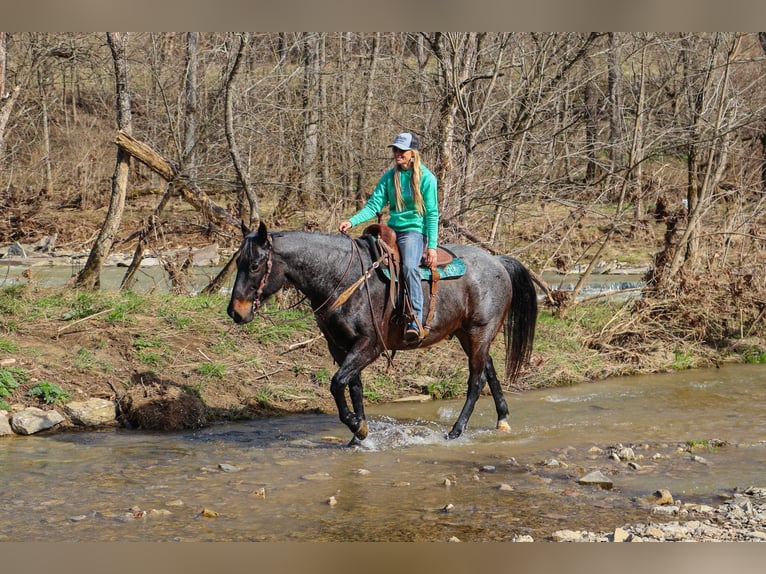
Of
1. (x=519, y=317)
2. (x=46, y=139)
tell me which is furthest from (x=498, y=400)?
(x=46, y=139)

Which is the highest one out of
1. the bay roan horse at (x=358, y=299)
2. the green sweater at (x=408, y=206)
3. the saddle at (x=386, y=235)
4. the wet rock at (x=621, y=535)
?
the green sweater at (x=408, y=206)

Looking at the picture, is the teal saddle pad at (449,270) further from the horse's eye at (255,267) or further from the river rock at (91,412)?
the river rock at (91,412)

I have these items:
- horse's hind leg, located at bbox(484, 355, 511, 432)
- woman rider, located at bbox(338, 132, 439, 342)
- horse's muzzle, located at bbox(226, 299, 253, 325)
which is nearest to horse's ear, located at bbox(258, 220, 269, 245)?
horse's muzzle, located at bbox(226, 299, 253, 325)

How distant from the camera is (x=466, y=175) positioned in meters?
13.5

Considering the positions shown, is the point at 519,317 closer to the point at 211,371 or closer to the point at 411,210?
the point at 411,210

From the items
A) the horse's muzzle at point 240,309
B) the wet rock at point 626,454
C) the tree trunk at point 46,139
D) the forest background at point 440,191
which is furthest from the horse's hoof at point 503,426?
the tree trunk at point 46,139

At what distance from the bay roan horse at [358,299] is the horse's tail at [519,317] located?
59 mm

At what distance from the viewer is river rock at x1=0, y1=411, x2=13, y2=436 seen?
932cm

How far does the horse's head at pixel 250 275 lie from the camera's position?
833 centimetres

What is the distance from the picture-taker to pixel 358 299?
8.87m

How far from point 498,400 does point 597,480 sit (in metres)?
2.63

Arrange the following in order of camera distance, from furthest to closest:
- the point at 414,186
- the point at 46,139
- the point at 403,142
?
the point at 46,139 → the point at 414,186 → the point at 403,142

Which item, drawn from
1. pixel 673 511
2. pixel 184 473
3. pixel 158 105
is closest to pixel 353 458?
pixel 184 473

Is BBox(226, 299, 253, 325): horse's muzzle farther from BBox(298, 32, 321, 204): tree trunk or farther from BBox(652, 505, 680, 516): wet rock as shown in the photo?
BBox(298, 32, 321, 204): tree trunk
